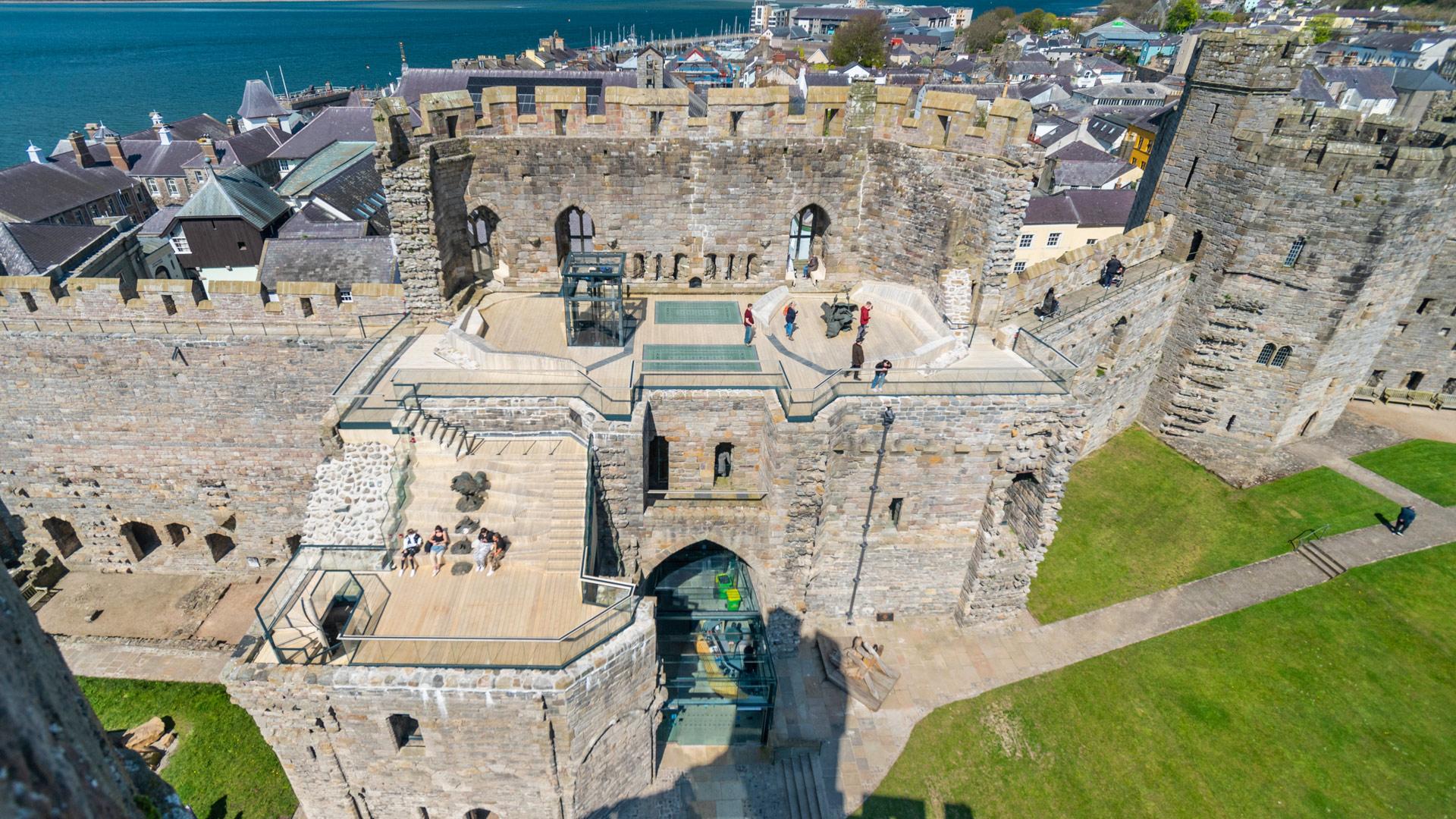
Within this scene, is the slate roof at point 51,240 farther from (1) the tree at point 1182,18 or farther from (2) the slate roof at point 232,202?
(1) the tree at point 1182,18

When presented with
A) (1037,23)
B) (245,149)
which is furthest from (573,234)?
(1037,23)

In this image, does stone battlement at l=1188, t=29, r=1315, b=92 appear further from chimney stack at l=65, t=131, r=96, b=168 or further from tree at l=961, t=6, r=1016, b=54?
tree at l=961, t=6, r=1016, b=54

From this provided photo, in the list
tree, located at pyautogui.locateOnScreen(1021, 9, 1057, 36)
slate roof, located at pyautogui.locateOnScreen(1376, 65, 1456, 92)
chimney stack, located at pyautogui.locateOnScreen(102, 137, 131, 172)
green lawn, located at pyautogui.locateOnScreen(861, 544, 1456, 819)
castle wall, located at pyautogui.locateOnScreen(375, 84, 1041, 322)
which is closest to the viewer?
green lawn, located at pyautogui.locateOnScreen(861, 544, 1456, 819)

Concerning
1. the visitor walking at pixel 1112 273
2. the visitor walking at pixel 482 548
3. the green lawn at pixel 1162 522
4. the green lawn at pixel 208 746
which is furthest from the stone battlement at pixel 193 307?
the visitor walking at pixel 1112 273

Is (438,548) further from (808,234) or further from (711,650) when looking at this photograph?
(808,234)

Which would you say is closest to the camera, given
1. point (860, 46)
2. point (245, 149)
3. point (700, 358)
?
point (700, 358)

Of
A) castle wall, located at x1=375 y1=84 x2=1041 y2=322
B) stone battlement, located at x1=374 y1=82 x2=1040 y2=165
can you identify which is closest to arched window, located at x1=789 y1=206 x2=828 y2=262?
castle wall, located at x1=375 y1=84 x2=1041 y2=322
